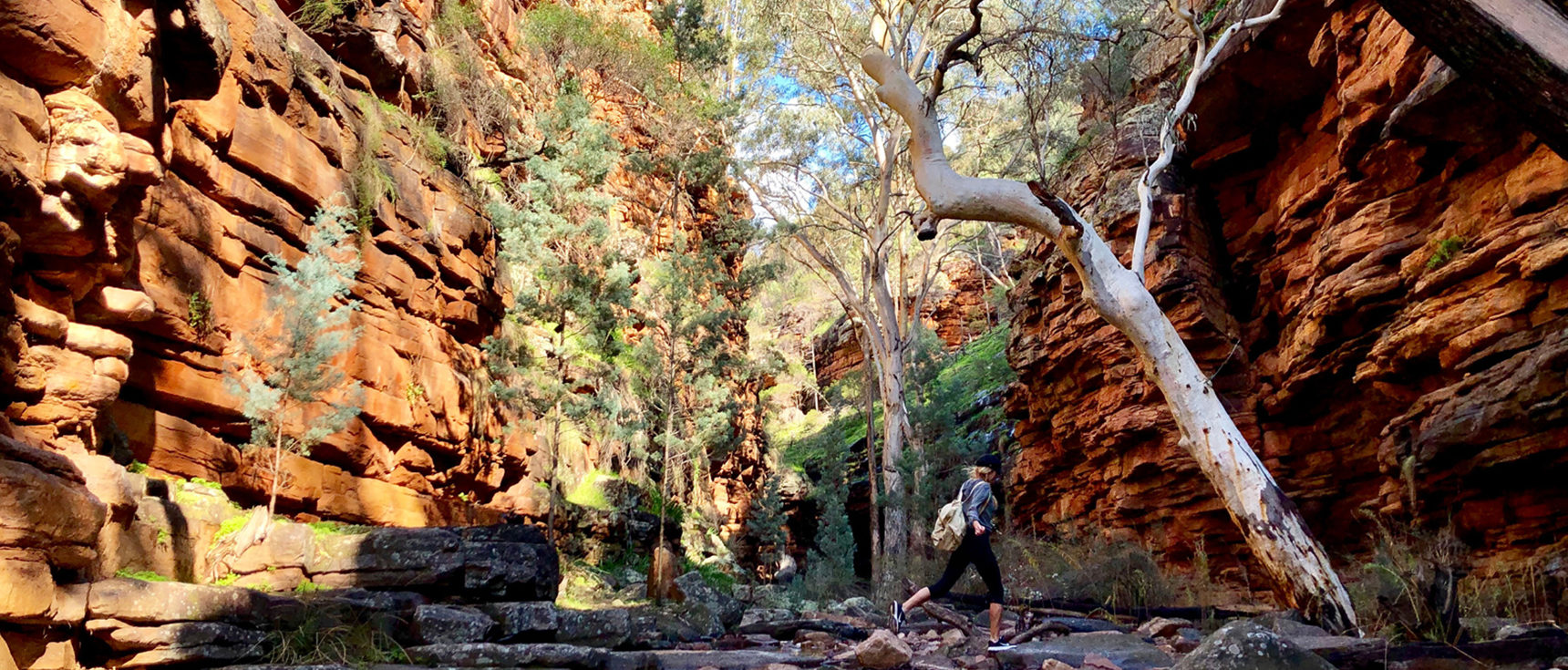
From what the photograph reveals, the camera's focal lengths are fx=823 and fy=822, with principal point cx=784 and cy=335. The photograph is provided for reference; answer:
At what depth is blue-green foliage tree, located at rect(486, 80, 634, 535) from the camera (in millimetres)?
14141

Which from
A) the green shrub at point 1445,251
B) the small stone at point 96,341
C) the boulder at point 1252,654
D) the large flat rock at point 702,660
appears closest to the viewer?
the boulder at point 1252,654

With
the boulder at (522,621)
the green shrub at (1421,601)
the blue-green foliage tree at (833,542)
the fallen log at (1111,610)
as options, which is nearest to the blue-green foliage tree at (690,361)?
the blue-green foliage tree at (833,542)

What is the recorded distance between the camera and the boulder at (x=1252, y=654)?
3.42 metres

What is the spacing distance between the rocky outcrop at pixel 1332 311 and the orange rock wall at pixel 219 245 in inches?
402

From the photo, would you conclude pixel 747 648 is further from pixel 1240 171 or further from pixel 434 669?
pixel 1240 171

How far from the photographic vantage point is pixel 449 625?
568 centimetres

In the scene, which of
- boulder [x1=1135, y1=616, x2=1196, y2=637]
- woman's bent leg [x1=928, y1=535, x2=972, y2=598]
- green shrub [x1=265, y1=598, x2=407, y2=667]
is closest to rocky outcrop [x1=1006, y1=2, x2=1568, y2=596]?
boulder [x1=1135, y1=616, x2=1196, y2=637]

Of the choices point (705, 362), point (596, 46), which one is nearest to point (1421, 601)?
point (705, 362)

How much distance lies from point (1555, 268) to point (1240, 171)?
681 centimetres

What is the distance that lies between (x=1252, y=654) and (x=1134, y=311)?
5.79 m

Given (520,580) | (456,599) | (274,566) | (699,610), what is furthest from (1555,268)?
(274,566)

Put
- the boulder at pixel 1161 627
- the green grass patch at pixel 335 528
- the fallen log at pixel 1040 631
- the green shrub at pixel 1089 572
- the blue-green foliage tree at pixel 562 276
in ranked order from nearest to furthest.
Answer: the boulder at pixel 1161 627 → the fallen log at pixel 1040 631 → the green grass patch at pixel 335 528 → the green shrub at pixel 1089 572 → the blue-green foliage tree at pixel 562 276

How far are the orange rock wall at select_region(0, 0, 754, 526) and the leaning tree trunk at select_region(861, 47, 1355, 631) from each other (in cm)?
688

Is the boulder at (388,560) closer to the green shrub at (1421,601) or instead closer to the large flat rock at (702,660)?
the large flat rock at (702,660)
